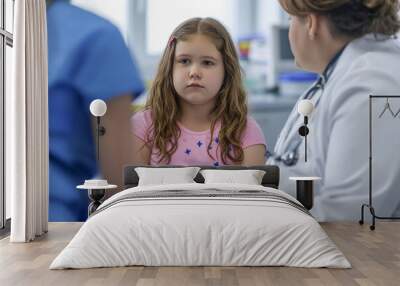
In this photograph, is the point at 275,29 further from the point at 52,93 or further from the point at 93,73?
the point at 52,93

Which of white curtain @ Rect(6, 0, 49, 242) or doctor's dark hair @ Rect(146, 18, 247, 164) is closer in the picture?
white curtain @ Rect(6, 0, 49, 242)

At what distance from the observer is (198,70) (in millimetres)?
6465

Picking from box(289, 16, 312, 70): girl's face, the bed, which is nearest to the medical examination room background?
box(289, 16, 312, 70): girl's face

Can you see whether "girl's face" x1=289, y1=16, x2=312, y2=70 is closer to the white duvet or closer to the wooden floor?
the wooden floor

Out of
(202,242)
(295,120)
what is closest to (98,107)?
(295,120)

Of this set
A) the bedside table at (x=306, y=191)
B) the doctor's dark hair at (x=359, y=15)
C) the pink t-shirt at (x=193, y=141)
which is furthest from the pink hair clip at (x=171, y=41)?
the bedside table at (x=306, y=191)

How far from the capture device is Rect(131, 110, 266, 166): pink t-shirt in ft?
21.2

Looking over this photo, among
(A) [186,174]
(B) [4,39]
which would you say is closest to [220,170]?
(A) [186,174]

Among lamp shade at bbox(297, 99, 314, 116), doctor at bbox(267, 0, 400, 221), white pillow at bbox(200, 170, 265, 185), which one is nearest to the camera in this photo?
white pillow at bbox(200, 170, 265, 185)

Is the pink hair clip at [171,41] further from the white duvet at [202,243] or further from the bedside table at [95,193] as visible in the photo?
the white duvet at [202,243]

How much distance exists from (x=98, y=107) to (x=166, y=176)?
101cm

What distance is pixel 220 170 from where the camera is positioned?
19.7 ft

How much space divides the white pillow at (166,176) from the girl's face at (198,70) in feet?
2.85

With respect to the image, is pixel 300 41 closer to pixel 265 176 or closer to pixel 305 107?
pixel 305 107
